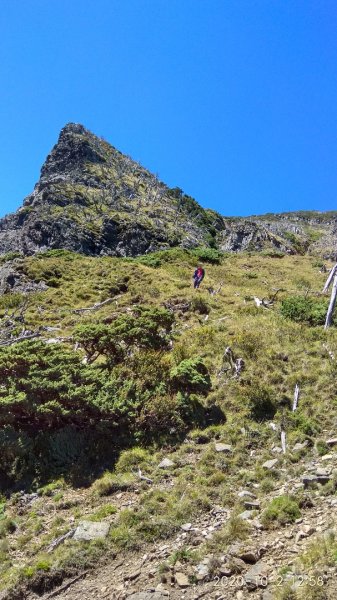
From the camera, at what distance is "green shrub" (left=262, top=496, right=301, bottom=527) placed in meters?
7.00

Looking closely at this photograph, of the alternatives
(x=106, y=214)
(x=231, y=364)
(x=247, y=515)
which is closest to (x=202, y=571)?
(x=247, y=515)

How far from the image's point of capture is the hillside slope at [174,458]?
6438mm

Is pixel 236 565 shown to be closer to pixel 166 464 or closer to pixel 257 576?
pixel 257 576

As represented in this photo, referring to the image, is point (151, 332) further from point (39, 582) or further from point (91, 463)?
point (39, 582)

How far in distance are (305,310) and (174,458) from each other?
1012 centimetres

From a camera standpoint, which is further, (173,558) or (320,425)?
(320,425)

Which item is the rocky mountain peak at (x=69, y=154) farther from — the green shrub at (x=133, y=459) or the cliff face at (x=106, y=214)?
the green shrub at (x=133, y=459)

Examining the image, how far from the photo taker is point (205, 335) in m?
16.2

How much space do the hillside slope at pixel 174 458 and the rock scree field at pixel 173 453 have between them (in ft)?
0.11

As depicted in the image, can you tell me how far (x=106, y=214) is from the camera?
45594mm

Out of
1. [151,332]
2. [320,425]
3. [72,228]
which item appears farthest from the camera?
[72,228]

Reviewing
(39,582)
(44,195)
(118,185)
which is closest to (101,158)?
(118,185)

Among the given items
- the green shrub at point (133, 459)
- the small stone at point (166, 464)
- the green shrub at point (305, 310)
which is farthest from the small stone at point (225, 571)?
the green shrub at point (305, 310)

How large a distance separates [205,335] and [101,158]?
5590 centimetres
